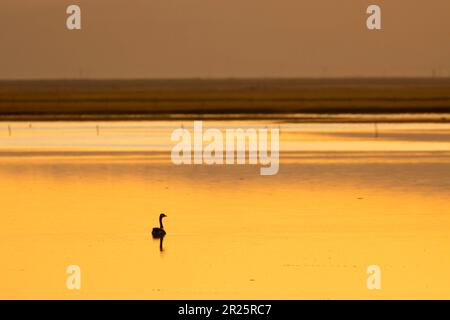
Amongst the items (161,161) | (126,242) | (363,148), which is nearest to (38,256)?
(126,242)

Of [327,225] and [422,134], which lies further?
[422,134]

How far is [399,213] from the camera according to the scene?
18500 mm

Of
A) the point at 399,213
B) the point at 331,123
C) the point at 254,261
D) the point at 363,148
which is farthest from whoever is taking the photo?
the point at 331,123

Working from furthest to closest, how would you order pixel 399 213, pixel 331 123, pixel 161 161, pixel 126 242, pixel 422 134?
pixel 331 123
pixel 422 134
pixel 161 161
pixel 399 213
pixel 126 242

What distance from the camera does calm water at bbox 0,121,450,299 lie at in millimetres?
13086

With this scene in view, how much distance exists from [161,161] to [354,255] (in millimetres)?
14677

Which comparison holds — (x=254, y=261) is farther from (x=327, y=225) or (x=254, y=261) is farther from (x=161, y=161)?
(x=161, y=161)

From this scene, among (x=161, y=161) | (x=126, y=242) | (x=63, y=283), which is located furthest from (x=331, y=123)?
(x=63, y=283)

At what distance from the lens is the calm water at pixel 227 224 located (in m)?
13.1

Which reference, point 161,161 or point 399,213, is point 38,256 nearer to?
point 399,213

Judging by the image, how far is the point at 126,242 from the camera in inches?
627

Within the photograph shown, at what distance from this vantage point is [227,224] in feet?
57.3

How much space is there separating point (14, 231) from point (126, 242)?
74.6 inches

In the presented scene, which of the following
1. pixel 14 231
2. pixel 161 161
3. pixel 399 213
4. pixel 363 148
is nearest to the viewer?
pixel 14 231
